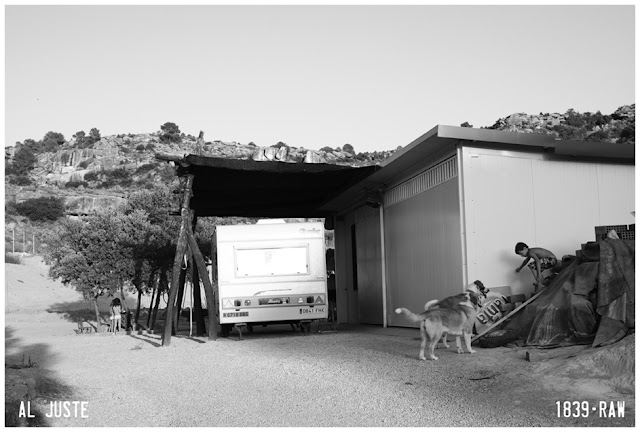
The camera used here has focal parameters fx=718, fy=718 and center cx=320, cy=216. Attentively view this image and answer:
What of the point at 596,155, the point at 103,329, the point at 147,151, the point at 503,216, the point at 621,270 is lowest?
the point at 103,329

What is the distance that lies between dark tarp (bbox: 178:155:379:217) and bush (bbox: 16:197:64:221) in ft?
140

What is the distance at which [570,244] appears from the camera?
1321 centimetres

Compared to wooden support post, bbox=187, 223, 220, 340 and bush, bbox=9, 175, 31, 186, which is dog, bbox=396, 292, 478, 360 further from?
bush, bbox=9, 175, 31, 186

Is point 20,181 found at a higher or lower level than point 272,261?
higher

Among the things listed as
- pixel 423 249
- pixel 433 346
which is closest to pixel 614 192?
pixel 423 249

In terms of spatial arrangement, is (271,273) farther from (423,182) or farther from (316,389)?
(316,389)

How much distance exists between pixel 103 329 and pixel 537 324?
15.4 m

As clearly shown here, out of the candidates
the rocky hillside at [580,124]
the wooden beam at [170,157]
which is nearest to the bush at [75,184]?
the rocky hillside at [580,124]

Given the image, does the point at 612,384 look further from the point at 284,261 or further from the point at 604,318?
the point at 284,261

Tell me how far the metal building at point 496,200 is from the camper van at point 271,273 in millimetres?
2114

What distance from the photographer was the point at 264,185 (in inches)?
700

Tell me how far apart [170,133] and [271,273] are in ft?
255

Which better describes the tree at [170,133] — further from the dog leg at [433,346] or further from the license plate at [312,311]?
the dog leg at [433,346]

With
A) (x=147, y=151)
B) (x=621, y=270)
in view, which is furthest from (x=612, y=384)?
(x=147, y=151)
